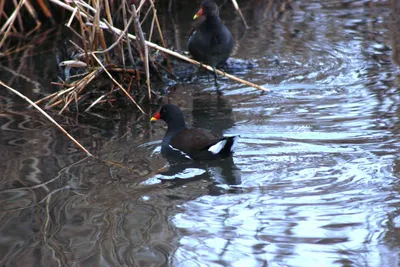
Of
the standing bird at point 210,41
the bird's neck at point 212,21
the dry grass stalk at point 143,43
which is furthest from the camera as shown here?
the bird's neck at point 212,21

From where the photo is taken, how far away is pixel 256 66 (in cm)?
708

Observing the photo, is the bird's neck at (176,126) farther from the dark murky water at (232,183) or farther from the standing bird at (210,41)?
the standing bird at (210,41)

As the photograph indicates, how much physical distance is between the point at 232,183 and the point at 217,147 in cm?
36

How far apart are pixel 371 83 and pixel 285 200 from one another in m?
2.70

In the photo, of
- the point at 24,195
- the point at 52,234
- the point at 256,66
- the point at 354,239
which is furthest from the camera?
the point at 256,66

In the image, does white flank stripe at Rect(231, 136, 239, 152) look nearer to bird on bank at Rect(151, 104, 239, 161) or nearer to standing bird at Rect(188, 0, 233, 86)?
bird on bank at Rect(151, 104, 239, 161)

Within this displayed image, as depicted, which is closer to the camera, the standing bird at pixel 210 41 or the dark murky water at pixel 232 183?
the dark murky water at pixel 232 183

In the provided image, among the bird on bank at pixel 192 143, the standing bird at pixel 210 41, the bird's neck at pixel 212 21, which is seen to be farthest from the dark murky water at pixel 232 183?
the bird's neck at pixel 212 21

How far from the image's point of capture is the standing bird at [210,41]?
6.50 meters

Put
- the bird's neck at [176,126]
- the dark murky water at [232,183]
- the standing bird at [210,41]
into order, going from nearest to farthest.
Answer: the dark murky water at [232,183], the bird's neck at [176,126], the standing bird at [210,41]

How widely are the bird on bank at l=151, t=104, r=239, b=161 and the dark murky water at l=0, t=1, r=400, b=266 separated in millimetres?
96

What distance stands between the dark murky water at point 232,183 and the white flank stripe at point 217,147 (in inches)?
4.9

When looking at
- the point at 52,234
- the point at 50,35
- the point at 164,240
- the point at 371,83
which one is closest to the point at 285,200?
the point at 164,240

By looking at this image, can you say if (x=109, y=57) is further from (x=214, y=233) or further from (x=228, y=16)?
(x=228, y=16)
